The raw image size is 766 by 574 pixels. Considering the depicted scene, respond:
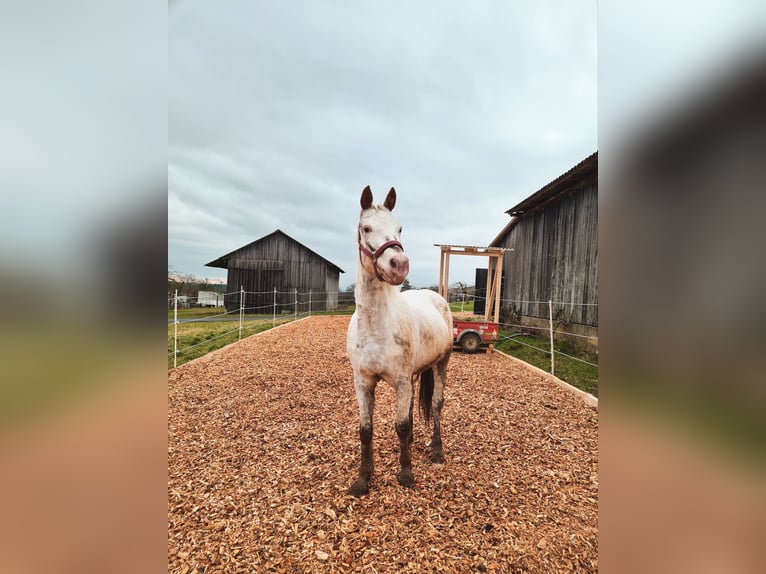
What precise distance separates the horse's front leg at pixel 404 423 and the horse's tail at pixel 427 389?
30.1 inches

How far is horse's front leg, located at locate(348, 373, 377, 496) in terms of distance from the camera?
270cm

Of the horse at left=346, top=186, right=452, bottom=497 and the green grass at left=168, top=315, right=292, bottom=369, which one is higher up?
the horse at left=346, top=186, right=452, bottom=497

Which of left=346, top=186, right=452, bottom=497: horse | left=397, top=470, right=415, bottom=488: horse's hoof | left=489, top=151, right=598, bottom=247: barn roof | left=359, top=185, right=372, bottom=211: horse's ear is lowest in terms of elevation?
left=397, top=470, right=415, bottom=488: horse's hoof

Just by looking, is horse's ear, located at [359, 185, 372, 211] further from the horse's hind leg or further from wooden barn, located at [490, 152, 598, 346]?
wooden barn, located at [490, 152, 598, 346]

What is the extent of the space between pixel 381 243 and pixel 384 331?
72cm

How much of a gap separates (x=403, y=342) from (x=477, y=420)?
238 cm

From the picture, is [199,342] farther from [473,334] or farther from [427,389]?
[427,389]

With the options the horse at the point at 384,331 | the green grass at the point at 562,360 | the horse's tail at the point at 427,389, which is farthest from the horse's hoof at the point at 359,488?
the green grass at the point at 562,360

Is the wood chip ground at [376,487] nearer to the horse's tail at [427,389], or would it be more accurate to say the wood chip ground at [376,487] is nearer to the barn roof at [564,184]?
the horse's tail at [427,389]

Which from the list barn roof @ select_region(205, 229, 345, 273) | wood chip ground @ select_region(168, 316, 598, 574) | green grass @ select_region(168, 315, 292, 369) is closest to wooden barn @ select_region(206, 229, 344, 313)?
barn roof @ select_region(205, 229, 345, 273)

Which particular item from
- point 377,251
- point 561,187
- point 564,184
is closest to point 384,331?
point 377,251

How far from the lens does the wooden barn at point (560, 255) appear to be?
26.0 feet

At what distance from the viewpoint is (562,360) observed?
24.6 ft

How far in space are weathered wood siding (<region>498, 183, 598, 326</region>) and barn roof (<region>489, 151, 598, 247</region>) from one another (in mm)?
173
